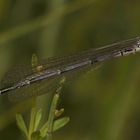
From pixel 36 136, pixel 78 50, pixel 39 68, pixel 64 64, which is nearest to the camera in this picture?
pixel 36 136

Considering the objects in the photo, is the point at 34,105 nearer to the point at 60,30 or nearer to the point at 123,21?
the point at 60,30

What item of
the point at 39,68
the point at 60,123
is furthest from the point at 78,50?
the point at 60,123

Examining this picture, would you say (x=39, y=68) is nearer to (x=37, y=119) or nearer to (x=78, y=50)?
(x=37, y=119)

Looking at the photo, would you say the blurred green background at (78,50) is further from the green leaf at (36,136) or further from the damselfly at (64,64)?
the green leaf at (36,136)

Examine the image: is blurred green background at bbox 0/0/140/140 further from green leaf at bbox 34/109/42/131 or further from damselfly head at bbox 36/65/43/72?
green leaf at bbox 34/109/42/131

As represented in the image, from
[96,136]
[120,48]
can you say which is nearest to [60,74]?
[120,48]

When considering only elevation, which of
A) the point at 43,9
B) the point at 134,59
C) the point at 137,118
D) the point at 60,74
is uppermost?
the point at 43,9
